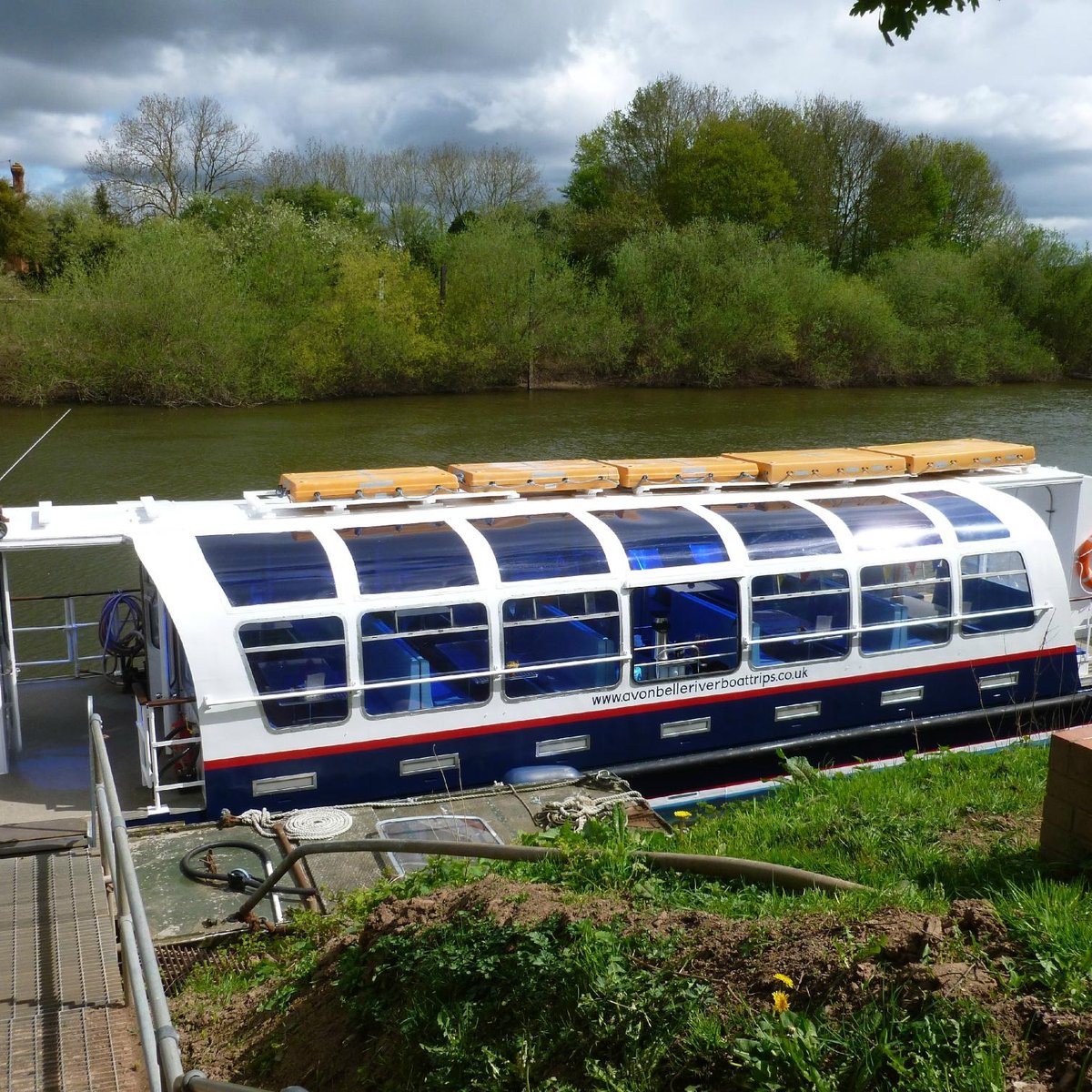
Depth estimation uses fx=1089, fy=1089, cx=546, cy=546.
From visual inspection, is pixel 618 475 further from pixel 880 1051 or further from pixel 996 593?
pixel 880 1051

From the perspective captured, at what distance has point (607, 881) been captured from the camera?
207 inches

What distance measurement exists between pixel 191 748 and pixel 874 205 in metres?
78.5

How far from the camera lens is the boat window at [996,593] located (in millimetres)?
11883

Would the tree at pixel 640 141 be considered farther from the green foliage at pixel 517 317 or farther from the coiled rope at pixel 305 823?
the coiled rope at pixel 305 823

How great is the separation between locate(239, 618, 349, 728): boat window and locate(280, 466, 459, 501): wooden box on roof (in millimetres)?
1621

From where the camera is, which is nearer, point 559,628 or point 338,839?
point 338,839

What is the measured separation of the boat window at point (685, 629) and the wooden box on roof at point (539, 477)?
131cm

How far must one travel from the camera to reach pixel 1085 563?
1390cm

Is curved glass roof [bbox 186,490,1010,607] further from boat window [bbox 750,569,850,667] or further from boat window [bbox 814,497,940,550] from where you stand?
boat window [bbox 750,569,850,667]

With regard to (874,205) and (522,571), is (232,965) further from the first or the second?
(874,205)

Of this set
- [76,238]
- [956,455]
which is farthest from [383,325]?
[956,455]

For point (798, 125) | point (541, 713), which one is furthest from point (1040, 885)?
point (798, 125)

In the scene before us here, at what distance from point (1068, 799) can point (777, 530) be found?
6482 millimetres

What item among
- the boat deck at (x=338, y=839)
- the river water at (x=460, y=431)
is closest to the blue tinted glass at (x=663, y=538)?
the boat deck at (x=338, y=839)
